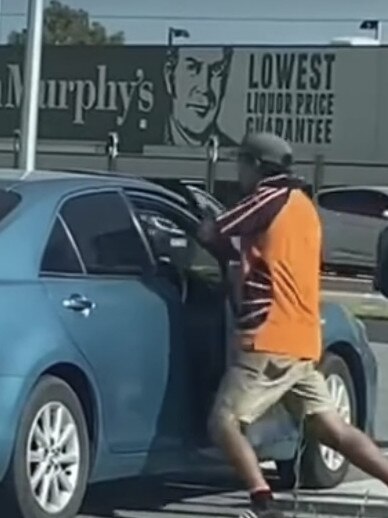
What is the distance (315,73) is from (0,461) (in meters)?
36.5

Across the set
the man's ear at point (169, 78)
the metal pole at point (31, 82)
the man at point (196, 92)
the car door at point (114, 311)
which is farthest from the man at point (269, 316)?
the man's ear at point (169, 78)

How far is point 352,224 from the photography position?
3186cm

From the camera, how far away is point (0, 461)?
7.81 metres

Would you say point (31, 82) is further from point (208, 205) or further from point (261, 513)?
point (261, 513)

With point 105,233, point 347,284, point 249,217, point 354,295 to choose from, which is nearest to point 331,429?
point 249,217

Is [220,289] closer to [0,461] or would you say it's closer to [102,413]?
[102,413]

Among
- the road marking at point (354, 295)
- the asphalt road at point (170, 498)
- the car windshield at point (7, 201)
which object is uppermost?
the car windshield at point (7, 201)

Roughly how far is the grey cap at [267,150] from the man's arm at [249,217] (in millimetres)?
216

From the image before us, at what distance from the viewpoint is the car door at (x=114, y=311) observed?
832 cm

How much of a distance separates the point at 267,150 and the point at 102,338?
1.10m

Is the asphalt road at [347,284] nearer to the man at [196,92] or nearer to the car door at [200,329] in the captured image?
the man at [196,92]

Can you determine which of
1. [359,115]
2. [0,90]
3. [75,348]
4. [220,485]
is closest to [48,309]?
[75,348]

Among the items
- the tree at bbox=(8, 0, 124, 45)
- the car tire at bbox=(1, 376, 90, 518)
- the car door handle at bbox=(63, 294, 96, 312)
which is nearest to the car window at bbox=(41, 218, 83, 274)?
the car door handle at bbox=(63, 294, 96, 312)

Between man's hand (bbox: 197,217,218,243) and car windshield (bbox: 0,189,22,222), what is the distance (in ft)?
2.75
